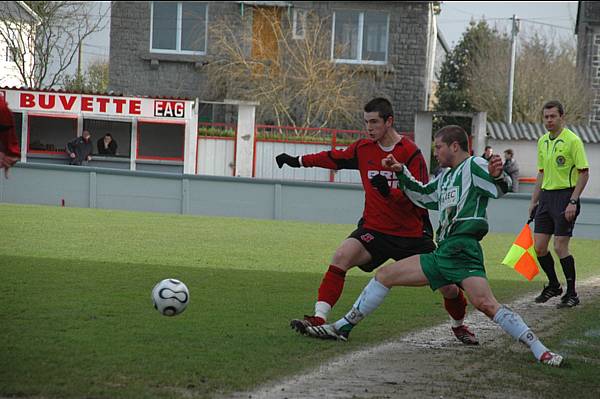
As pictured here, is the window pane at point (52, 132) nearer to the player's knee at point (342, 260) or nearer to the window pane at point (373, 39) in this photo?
the window pane at point (373, 39)

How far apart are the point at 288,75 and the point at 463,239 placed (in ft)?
109

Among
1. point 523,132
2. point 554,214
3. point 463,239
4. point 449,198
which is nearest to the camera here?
point 463,239

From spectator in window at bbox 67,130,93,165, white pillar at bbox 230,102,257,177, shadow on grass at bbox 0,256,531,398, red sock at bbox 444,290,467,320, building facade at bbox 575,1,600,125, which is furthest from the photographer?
building facade at bbox 575,1,600,125

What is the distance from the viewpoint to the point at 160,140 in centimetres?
3738

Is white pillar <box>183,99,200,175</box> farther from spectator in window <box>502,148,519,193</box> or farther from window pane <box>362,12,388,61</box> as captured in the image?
spectator in window <box>502,148,519,193</box>

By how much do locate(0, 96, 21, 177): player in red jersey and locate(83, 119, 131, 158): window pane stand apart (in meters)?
30.1

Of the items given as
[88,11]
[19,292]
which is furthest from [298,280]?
[88,11]

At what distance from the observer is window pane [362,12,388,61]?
41500 millimetres

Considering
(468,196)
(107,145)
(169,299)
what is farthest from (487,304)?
(107,145)

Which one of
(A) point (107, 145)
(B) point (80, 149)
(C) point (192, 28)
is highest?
(C) point (192, 28)

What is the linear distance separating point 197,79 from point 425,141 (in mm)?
10393

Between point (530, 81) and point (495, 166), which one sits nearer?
point (495, 166)

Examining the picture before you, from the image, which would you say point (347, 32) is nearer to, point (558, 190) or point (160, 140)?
point (160, 140)

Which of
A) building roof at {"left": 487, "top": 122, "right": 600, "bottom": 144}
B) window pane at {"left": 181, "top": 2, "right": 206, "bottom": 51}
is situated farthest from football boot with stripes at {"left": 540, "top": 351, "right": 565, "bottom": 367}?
window pane at {"left": 181, "top": 2, "right": 206, "bottom": 51}
